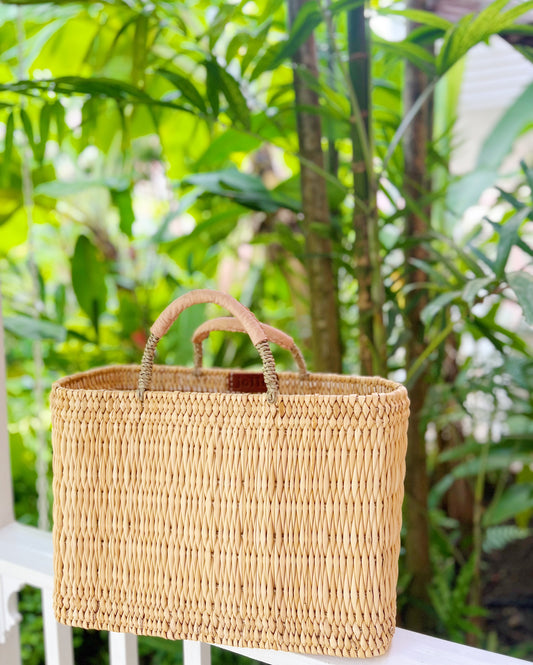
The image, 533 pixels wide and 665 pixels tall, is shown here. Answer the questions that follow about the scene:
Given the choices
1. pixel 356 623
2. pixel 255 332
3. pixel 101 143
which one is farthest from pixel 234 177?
pixel 356 623

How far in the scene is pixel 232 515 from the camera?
1.78ft

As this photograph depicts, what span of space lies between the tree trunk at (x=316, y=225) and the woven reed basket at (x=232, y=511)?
14.9 inches

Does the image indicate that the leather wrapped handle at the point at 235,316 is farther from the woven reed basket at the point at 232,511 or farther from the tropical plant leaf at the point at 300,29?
the tropical plant leaf at the point at 300,29

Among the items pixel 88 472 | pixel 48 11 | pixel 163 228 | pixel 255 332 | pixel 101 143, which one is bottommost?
pixel 88 472

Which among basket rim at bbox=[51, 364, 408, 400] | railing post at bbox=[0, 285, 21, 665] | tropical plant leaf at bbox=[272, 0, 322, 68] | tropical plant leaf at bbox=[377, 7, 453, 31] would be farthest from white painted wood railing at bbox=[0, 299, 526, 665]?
tropical plant leaf at bbox=[377, 7, 453, 31]

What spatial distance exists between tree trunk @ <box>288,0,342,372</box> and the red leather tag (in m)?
0.27

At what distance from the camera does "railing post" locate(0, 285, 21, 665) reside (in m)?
0.81

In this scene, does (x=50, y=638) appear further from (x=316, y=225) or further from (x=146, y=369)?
(x=316, y=225)

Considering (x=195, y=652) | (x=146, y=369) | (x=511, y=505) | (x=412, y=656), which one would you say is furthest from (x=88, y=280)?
(x=511, y=505)

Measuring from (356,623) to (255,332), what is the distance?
0.91 feet

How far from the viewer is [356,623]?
20.8 inches

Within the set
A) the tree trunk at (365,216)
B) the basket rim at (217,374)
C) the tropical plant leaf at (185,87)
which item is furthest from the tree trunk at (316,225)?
the basket rim at (217,374)

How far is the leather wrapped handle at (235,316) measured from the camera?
53 cm

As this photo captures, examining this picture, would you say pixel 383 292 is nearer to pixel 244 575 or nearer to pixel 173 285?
pixel 244 575
